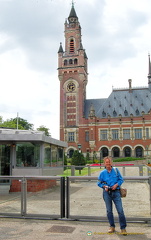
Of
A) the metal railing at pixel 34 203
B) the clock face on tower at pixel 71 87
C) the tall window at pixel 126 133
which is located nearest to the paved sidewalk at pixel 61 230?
the metal railing at pixel 34 203

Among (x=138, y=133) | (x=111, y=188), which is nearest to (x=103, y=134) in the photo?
(x=138, y=133)

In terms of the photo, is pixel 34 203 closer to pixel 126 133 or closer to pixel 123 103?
pixel 126 133

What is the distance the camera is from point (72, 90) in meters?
71.8

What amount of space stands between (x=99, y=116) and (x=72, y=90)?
10184mm

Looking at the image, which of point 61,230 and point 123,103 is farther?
point 123,103

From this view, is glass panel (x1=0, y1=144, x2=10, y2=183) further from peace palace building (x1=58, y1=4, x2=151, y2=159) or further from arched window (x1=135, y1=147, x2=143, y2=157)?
arched window (x1=135, y1=147, x2=143, y2=157)

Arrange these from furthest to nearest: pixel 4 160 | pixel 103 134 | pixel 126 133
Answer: pixel 103 134
pixel 126 133
pixel 4 160

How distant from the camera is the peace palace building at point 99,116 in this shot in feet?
221

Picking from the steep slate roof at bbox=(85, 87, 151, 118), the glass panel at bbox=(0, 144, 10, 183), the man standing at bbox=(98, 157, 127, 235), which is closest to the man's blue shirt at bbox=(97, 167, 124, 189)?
the man standing at bbox=(98, 157, 127, 235)

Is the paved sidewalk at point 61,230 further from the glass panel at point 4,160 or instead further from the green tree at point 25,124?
the green tree at point 25,124

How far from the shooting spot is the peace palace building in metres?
67.4

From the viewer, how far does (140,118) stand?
6756 cm

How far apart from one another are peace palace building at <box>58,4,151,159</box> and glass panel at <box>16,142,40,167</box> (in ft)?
177

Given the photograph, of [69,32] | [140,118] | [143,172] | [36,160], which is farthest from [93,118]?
[36,160]
